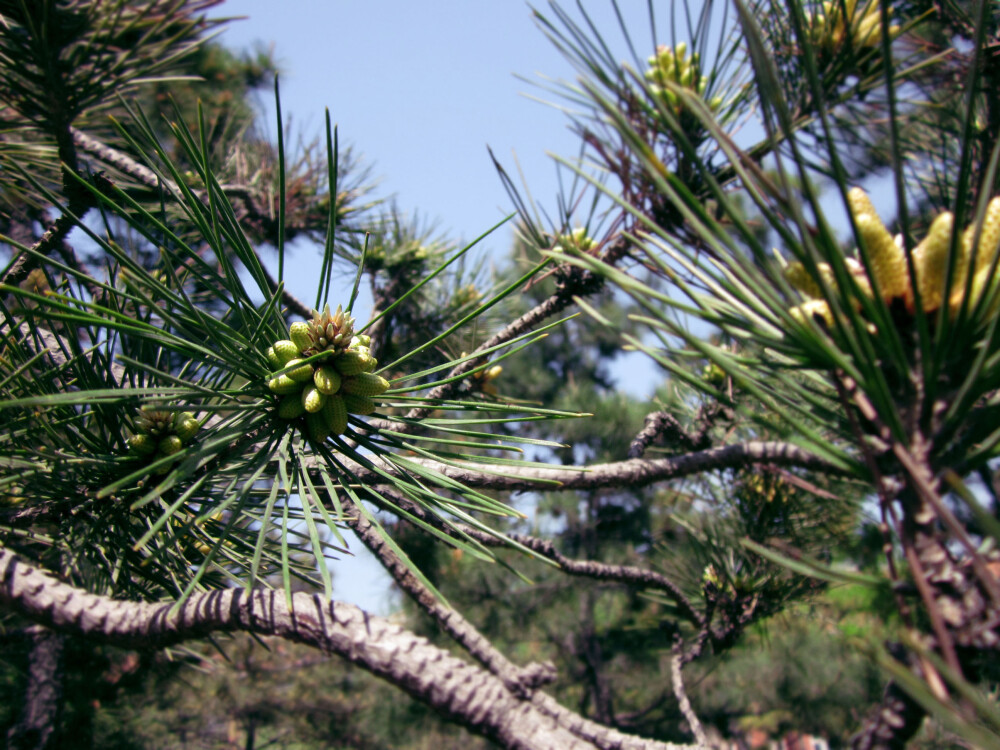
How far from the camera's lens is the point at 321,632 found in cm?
57

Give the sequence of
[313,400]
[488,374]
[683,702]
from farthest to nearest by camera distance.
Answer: [488,374] < [683,702] < [313,400]

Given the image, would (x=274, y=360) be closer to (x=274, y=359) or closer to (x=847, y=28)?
(x=274, y=359)

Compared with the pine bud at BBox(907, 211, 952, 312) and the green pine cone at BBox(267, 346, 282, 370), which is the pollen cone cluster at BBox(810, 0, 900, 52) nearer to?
the pine bud at BBox(907, 211, 952, 312)

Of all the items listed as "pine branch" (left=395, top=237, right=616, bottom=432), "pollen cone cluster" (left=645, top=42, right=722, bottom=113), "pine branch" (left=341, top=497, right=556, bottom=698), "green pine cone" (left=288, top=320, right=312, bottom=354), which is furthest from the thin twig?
"pollen cone cluster" (left=645, top=42, right=722, bottom=113)

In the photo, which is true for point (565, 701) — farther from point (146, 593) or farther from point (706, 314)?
point (706, 314)

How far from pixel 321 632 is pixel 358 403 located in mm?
225

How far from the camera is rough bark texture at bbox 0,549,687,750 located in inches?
21.5

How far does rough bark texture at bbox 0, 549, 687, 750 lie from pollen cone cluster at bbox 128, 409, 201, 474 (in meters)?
0.16

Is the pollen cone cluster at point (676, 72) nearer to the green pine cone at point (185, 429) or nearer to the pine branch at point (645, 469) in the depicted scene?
the pine branch at point (645, 469)

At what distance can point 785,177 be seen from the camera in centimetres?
25

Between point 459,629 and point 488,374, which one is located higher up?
point 488,374

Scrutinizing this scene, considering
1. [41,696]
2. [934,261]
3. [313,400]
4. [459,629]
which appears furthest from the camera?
[41,696]

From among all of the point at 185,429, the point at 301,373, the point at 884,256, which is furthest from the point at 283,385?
the point at 884,256

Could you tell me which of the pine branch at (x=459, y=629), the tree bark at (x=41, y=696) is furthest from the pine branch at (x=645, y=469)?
the tree bark at (x=41, y=696)
